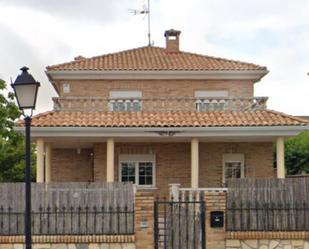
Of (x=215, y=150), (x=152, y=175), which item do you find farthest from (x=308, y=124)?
(x=152, y=175)

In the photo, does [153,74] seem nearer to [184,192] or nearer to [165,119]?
[165,119]

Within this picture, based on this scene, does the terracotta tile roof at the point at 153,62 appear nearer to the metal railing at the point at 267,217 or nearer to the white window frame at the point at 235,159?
the white window frame at the point at 235,159

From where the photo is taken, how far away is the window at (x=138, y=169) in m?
22.8

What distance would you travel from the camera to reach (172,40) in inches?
1126

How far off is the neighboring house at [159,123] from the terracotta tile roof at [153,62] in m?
0.04

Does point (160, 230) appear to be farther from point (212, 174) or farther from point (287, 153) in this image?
point (287, 153)

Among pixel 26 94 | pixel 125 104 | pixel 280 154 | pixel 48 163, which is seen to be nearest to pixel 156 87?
pixel 125 104

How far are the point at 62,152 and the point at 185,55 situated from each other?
7.16 m

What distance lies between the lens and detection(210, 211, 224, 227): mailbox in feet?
43.9

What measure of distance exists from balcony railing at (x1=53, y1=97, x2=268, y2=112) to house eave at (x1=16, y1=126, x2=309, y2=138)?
169 cm

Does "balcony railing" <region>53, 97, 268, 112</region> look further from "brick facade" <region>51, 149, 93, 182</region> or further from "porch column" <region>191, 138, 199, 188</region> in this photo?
"brick facade" <region>51, 149, 93, 182</region>

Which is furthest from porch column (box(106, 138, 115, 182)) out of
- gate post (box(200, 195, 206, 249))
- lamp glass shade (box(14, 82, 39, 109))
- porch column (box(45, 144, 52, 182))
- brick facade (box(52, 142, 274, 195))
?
lamp glass shade (box(14, 82, 39, 109))

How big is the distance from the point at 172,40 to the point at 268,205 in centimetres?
1594

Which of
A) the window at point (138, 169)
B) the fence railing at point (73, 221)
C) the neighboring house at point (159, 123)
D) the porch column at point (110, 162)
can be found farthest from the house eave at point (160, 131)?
the fence railing at point (73, 221)
